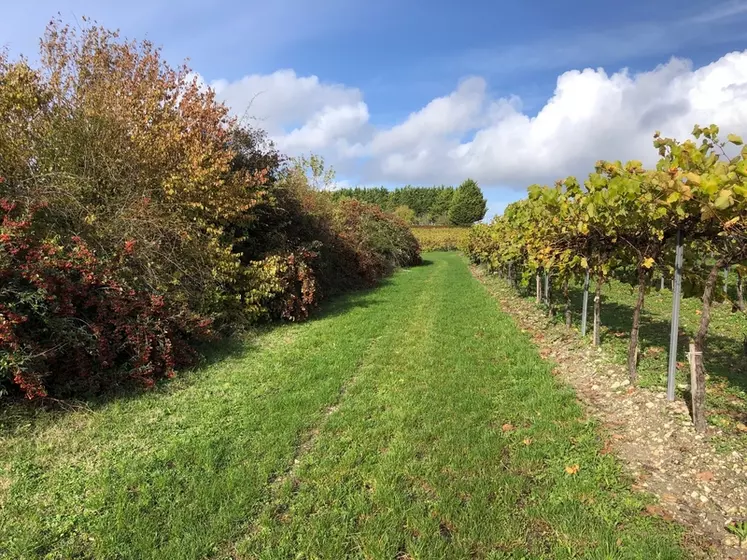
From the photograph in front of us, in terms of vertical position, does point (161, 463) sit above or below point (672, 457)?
below

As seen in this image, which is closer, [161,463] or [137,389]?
[161,463]

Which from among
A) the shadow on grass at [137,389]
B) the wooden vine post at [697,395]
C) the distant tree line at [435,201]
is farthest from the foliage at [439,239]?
the wooden vine post at [697,395]

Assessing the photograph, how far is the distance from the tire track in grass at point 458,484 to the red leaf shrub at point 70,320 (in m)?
2.58

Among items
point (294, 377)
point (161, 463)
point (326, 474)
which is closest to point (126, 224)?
point (294, 377)

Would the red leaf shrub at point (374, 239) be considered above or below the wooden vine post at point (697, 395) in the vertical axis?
above

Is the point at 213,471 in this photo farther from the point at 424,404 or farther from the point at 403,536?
the point at 424,404

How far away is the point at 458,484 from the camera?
134 inches

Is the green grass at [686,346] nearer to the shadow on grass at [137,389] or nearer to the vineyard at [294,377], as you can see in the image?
the vineyard at [294,377]

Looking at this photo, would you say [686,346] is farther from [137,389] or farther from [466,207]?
[466,207]

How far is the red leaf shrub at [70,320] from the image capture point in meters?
4.38

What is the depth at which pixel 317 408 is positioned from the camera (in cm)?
496

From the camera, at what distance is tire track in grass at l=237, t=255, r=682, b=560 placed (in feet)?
9.05

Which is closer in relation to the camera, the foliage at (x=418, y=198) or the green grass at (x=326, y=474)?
the green grass at (x=326, y=474)

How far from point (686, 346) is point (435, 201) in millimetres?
83620
